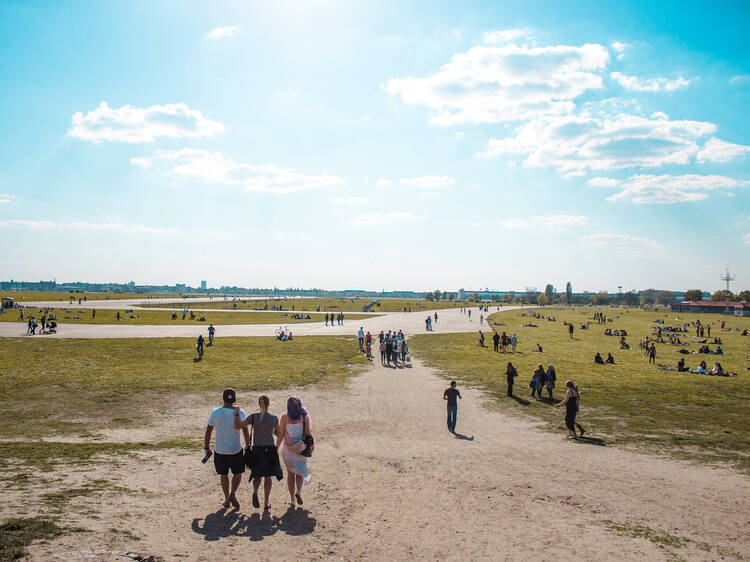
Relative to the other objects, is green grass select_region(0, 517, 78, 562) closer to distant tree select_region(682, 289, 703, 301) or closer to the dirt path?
the dirt path

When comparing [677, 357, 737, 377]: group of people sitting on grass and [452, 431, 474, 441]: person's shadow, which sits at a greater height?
[452, 431, 474, 441]: person's shadow

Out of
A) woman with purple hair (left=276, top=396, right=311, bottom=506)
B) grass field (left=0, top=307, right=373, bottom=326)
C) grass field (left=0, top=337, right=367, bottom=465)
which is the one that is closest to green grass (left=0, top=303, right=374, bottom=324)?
grass field (left=0, top=307, right=373, bottom=326)

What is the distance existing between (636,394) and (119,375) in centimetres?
2538

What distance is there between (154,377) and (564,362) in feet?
86.5

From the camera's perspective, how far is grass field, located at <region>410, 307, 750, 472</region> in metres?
13.1

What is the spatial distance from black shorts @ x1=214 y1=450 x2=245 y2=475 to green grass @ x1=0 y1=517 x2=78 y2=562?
7.28 ft

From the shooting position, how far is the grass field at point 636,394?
13.1 metres

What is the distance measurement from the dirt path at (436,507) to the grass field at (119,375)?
3.37 metres

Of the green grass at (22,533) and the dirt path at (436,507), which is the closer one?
the green grass at (22,533)

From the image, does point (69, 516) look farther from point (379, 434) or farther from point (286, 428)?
point (379, 434)

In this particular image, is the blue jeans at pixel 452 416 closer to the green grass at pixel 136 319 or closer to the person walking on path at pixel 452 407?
the person walking on path at pixel 452 407

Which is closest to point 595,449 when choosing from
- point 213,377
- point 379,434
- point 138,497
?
point 379,434

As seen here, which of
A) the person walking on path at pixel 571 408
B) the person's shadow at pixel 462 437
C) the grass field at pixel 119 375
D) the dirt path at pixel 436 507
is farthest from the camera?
the grass field at pixel 119 375

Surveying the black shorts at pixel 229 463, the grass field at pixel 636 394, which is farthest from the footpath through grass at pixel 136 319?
the black shorts at pixel 229 463
